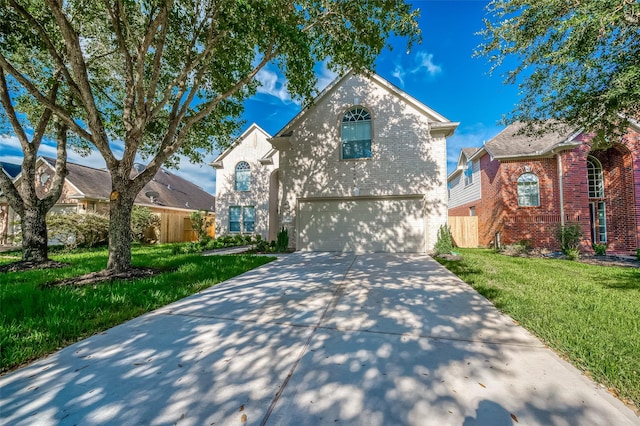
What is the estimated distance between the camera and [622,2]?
15.6 feet

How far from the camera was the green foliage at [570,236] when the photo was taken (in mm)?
9422

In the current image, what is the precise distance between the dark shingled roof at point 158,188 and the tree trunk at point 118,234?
499 inches

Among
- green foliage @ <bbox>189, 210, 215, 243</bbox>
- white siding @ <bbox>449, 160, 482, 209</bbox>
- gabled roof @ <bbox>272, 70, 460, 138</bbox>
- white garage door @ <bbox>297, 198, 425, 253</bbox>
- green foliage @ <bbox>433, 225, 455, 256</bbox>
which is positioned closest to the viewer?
green foliage @ <bbox>433, 225, 455, 256</bbox>

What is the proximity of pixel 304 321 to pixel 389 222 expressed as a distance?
295 inches

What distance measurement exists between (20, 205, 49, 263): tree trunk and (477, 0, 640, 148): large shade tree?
13638 millimetres

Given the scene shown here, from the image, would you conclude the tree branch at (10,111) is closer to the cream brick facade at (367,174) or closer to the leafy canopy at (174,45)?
the leafy canopy at (174,45)

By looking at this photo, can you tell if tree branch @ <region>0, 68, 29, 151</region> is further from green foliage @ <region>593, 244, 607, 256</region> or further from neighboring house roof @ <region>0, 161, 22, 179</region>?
green foliage @ <region>593, 244, 607, 256</region>

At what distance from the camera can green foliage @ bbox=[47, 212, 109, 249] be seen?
37.2ft

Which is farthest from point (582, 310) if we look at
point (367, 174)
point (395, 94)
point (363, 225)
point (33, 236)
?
point (33, 236)

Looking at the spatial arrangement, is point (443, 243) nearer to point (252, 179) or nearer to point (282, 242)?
point (282, 242)

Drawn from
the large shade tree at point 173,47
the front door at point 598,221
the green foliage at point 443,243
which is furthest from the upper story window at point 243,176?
the front door at point 598,221

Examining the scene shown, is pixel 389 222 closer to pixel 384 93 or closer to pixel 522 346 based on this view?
pixel 384 93

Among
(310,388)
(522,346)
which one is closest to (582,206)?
(522,346)

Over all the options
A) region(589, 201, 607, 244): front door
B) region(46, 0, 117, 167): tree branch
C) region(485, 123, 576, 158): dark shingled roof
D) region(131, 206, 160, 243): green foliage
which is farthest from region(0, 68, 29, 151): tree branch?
region(589, 201, 607, 244): front door
